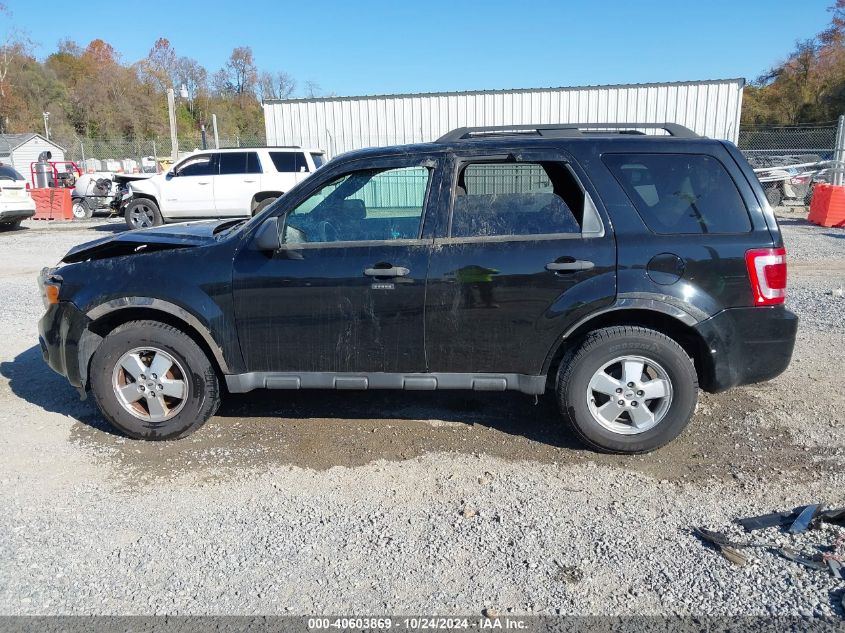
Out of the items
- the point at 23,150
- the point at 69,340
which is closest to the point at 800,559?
the point at 69,340

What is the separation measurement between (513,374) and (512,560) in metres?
1.29

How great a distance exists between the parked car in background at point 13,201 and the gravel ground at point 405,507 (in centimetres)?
1390

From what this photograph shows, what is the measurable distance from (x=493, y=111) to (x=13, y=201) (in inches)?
527

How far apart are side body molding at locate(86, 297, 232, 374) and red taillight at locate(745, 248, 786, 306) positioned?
327cm

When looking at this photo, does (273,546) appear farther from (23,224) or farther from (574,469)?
(23,224)

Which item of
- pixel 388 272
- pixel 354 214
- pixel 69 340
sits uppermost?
pixel 354 214

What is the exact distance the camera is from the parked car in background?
1658 cm

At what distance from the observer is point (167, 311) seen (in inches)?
162

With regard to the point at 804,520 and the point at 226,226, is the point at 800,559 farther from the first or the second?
the point at 226,226

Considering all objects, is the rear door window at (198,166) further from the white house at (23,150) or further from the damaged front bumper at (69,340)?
the white house at (23,150)

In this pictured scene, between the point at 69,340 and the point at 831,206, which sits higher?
the point at 831,206

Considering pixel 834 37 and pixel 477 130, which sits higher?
pixel 834 37

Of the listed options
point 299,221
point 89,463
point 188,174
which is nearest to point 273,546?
point 89,463

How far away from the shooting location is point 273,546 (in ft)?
10.3
